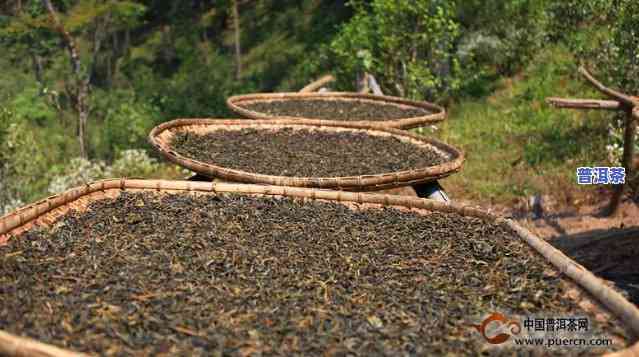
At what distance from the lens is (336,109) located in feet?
18.9

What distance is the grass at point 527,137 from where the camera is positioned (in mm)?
6957

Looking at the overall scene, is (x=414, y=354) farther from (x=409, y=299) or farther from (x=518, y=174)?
(x=518, y=174)

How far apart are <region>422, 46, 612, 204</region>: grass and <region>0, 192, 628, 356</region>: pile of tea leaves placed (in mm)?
4037

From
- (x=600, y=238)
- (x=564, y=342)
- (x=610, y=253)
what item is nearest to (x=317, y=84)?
(x=600, y=238)

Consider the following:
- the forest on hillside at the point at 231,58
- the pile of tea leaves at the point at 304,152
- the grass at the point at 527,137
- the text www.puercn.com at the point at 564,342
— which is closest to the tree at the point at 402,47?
the forest on hillside at the point at 231,58

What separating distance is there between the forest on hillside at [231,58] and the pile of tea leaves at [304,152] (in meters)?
3.07

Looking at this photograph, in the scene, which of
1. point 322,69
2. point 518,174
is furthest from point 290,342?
point 322,69

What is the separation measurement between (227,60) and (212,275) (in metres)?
20.6

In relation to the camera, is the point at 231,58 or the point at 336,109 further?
the point at 231,58

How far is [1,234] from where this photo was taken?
2.64 metres

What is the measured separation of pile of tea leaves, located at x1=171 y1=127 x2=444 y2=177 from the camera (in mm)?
3768

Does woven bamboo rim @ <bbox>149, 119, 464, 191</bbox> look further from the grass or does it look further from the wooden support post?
the grass

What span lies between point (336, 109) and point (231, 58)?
18.0m

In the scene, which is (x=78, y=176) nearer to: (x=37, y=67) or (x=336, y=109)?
(x=336, y=109)
